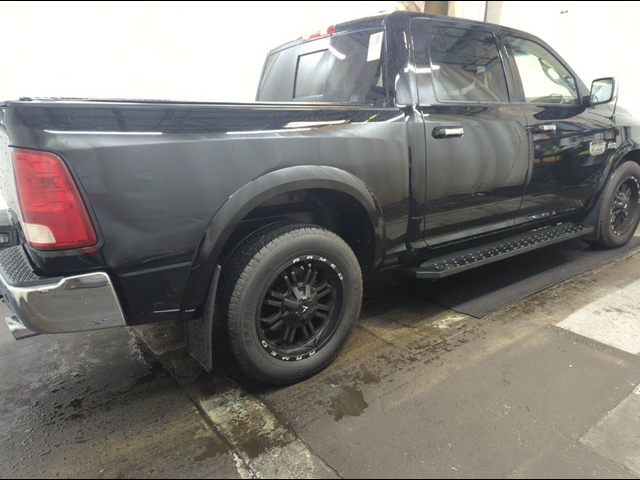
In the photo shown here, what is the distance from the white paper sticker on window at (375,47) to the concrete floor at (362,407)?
1.63 meters

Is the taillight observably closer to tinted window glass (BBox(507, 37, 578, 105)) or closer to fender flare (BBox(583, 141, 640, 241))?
tinted window glass (BBox(507, 37, 578, 105))

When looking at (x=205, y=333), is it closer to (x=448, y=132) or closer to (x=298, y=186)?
(x=298, y=186)

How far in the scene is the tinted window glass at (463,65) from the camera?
252 cm

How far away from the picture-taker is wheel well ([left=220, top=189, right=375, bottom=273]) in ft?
6.70

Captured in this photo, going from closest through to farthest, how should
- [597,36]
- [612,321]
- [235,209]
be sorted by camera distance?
1. [235,209]
2. [612,321]
3. [597,36]

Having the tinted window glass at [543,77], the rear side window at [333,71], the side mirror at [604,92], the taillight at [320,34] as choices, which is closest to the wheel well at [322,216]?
the rear side window at [333,71]

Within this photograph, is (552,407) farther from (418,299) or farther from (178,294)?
(178,294)

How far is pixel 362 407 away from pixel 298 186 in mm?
1049

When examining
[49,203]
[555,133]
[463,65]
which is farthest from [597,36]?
[49,203]

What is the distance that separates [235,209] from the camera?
5.80 ft

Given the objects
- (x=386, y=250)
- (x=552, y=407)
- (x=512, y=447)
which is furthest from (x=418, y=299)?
(x=512, y=447)

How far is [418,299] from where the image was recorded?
306 cm

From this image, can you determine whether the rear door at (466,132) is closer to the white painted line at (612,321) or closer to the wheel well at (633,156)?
the white painted line at (612,321)

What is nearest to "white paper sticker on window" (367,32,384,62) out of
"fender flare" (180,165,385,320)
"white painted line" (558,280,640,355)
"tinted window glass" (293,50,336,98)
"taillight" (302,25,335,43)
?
"tinted window glass" (293,50,336,98)
